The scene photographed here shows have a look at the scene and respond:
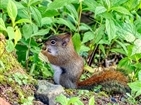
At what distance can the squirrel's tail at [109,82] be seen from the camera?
4.79 m

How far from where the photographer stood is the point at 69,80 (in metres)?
4.92

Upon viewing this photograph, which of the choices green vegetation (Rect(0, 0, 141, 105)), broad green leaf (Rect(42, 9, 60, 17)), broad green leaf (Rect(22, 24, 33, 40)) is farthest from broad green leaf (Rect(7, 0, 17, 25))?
broad green leaf (Rect(42, 9, 60, 17))

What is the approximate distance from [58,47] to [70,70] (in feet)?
1.30

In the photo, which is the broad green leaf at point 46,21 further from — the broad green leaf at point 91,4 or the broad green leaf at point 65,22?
the broad green leaf at point 91,4

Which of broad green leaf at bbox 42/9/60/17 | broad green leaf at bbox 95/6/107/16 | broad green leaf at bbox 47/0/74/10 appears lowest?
broad green leaf at bbox 42/9/60/17

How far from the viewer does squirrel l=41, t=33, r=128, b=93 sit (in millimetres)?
4838

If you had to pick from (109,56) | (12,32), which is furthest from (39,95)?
(109,56)

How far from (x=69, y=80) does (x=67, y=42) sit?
1.39 ft

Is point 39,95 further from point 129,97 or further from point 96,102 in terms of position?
point 129,97

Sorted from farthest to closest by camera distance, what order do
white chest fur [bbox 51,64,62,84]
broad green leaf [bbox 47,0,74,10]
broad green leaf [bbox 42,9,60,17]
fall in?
white chest fur [bbox 51,64,62,84]
broad green leaf [bbox 42,9,60,17]
broad green leaf [bbox 47,0,74,10]

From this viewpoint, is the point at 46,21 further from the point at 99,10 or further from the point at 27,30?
the point at 99,10

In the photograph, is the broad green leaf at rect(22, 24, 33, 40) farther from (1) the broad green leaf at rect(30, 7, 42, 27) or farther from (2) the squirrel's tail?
(2) the squirrel's tail

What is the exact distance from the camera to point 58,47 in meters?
5.35

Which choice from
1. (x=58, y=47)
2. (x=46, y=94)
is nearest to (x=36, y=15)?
(x=58, y=47)
